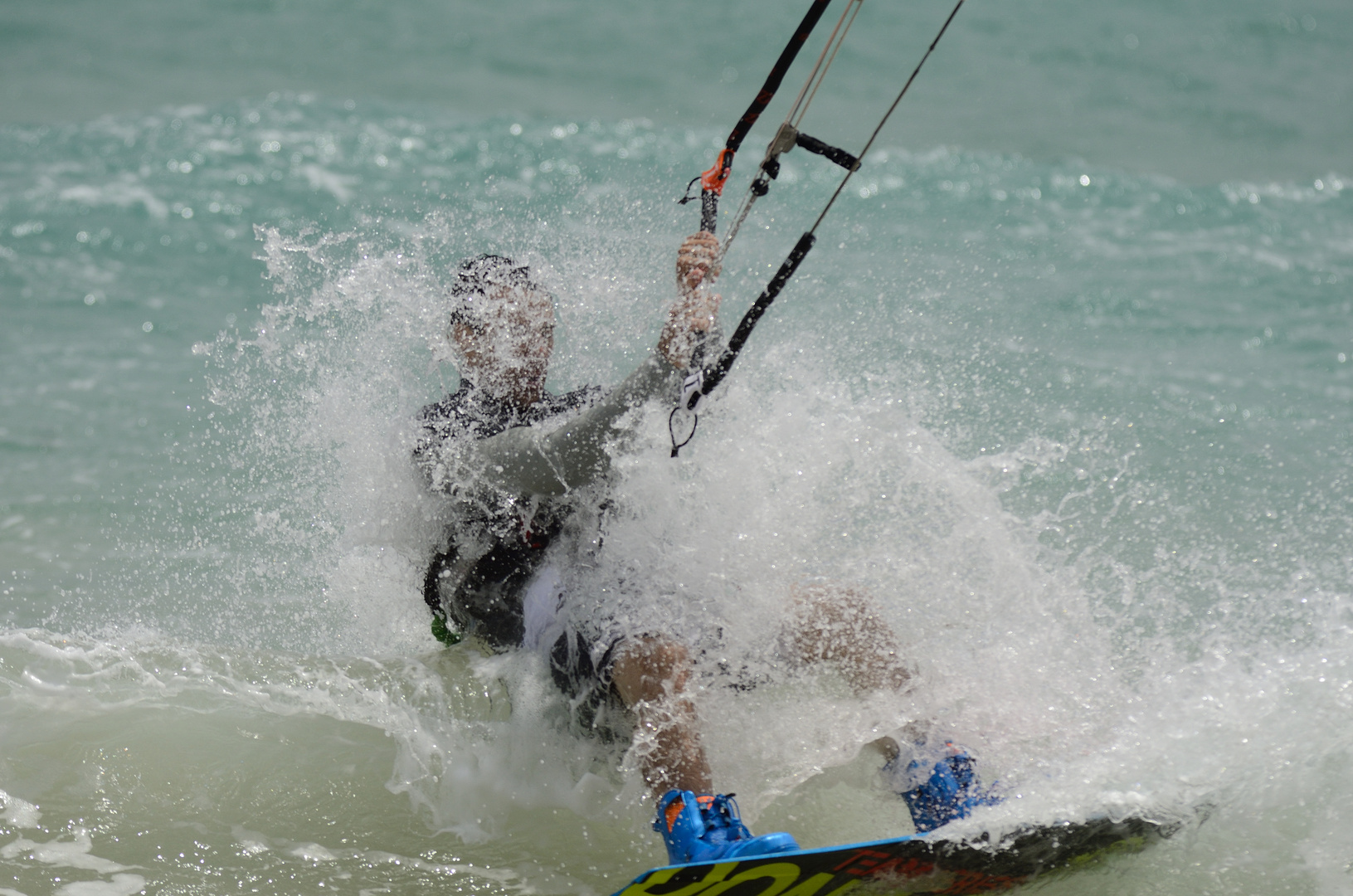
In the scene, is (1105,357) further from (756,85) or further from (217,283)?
(756,85)

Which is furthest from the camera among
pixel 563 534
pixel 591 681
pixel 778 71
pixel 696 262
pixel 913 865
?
pixel 563 534

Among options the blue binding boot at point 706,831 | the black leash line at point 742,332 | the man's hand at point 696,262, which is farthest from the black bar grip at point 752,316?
the blue binding boot at point 706,831

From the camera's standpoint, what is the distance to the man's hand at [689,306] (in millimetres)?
2266

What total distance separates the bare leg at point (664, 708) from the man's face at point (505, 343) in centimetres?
70

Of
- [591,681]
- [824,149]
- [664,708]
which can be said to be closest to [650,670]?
[664,708]

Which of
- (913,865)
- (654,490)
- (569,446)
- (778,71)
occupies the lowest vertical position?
(913,865)

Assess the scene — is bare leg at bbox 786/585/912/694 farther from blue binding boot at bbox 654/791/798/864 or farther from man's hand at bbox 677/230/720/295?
man's hand at bbox 677/230/720/295

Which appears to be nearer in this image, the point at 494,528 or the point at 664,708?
the point at 664,708

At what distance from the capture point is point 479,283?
9.06ft

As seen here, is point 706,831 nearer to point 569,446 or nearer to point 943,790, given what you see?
point 943,790

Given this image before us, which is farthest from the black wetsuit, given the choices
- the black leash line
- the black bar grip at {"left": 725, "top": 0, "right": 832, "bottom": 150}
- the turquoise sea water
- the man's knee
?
the black bar grip at {"left": 725, "top": 0, "right": 832, "bottom": 150}

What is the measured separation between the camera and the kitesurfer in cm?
234

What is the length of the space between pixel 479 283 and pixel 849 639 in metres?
1.23

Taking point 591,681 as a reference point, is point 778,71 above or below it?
above
